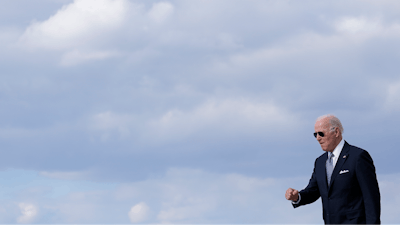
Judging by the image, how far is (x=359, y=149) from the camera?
459 inches

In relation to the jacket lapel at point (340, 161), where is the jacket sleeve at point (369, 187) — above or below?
below

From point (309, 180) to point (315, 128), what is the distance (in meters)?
2.24

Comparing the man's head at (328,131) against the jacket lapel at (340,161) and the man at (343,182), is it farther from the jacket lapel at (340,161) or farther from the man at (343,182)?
the jacket lapel at (340,161)

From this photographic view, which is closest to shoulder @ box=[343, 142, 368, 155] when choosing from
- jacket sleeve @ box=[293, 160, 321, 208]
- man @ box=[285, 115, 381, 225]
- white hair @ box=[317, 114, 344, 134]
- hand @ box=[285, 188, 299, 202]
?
man @ box=[285, 115, 381, 225]

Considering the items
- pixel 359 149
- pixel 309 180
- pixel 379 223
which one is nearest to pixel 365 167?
pixel 359 149

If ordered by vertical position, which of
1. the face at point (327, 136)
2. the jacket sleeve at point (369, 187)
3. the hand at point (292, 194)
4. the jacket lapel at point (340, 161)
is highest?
the face at point (327, 136)

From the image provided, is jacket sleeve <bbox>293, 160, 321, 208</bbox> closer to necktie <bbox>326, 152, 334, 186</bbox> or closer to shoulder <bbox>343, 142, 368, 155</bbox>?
necktie <bbox>326, 152, 334, 186</bbox>

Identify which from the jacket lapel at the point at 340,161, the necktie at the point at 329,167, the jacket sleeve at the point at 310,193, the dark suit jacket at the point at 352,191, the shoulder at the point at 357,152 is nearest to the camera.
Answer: the dark suit jacket at the point at 352,191

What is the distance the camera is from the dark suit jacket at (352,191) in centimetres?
1097

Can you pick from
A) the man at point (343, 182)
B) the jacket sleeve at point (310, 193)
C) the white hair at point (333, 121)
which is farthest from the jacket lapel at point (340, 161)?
the jacket sleeve at point (310, 193)

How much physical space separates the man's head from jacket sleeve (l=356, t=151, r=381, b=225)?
30.3 inches

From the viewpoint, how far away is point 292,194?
1240 centimetres

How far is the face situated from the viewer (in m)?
11.6

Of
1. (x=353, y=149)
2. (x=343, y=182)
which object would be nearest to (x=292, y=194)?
(x=343, y=182)
